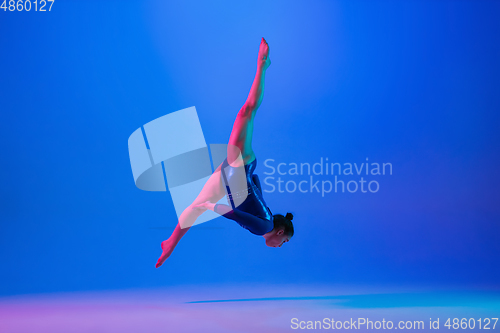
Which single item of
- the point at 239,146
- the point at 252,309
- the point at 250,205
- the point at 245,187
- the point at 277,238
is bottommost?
the point at 252,309

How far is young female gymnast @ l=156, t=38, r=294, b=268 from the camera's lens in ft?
10.4

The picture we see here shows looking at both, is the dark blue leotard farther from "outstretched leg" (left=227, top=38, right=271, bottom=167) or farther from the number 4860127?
the number 4860127

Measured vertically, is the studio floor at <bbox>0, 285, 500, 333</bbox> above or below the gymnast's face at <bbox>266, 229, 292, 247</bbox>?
below

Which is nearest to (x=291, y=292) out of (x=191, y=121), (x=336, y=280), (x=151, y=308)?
(x=336, y=280)

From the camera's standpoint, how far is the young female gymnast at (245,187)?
3.17m

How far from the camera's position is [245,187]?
128 inches

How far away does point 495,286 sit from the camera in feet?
15.6

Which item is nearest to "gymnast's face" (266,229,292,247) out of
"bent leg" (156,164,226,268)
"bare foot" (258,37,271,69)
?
"bent leg" (156,164,226,268)

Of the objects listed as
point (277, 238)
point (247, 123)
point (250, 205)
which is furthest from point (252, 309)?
point (247, 123)

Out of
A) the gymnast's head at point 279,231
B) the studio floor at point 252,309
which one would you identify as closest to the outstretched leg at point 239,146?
the gymnast's head at point 279,231

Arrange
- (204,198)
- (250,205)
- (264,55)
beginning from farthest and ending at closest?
(204,198) < (250,205) < (264,55)

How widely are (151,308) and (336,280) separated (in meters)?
2.01

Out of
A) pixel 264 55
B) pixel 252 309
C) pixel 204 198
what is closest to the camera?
pixel 264 55

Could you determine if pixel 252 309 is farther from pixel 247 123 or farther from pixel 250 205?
pixel 247 123
